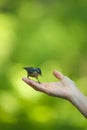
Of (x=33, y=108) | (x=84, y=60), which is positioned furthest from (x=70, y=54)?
(x=33, y=108)

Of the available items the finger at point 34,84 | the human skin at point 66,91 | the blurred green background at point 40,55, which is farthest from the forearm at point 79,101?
the blurred green background at point 40,55

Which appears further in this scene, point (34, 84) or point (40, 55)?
point (40, 55)

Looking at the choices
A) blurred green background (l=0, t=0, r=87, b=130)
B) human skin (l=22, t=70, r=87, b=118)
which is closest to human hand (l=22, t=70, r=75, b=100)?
human skin (l=22, t=70, r=87, b=118)

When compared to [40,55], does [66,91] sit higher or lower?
lower

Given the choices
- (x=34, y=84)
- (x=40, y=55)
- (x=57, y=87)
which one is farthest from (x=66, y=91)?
(x=40, y=55)

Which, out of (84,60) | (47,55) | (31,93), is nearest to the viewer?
(31,93)

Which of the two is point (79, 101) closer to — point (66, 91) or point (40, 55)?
point (66, 91)

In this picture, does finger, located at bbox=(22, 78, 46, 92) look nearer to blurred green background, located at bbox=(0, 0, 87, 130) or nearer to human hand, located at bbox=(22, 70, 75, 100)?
human hand, located at bbox=(22, 70, 75, 100)

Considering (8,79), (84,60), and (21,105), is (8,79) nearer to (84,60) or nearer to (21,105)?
(21,105)

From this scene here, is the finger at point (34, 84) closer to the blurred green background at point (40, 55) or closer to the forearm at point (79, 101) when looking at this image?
the forearm at point (79, 101)
